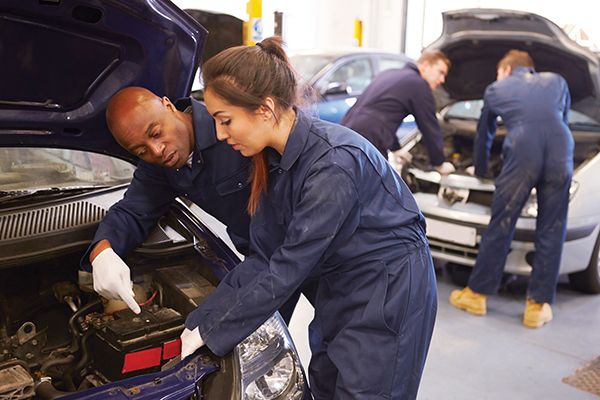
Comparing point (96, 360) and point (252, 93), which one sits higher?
point (252, 93)

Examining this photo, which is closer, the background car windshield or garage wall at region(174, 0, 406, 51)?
the background car windshield

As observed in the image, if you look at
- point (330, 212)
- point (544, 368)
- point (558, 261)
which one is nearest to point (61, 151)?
point (330, 212)

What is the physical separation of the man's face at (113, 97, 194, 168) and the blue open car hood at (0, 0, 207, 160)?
174 millimetres

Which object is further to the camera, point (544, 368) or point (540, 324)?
point (540, 324)

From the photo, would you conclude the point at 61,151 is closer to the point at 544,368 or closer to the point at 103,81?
the point at 103,81

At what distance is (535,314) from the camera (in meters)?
3.44

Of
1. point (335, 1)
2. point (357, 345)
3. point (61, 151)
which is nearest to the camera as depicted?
point (357, 345)

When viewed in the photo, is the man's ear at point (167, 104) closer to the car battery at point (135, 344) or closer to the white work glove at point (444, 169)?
the car battery at point (135, 344)

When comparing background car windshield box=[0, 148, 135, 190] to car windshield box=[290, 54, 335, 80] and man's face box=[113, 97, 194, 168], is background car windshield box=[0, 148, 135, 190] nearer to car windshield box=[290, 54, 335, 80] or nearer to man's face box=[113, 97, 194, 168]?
man's face box=[113, 97, 194, 168]

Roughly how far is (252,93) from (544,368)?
222cm

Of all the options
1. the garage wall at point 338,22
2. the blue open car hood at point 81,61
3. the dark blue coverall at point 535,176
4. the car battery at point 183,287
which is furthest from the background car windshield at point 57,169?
the garage wall at point 338,22

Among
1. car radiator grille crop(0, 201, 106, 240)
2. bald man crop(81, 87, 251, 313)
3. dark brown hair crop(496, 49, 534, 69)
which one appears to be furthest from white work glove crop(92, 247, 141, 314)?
dark brown hair crop(496, 49, 534, 69)

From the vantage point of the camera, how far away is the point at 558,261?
3.41m

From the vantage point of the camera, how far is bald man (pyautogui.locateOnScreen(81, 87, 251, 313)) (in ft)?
5.86
